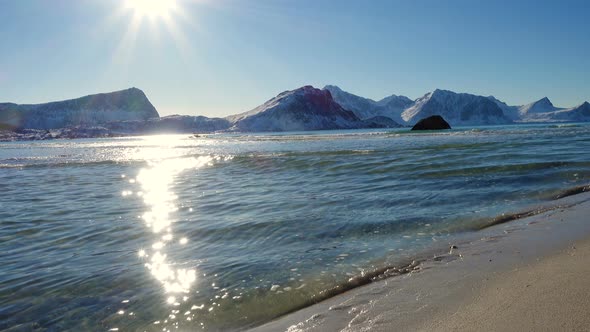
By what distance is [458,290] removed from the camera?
15.0 feet

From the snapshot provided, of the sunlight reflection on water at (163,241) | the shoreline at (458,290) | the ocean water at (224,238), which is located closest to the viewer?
the shoreline at (458,290)

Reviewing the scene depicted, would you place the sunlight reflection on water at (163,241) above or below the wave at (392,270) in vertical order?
below

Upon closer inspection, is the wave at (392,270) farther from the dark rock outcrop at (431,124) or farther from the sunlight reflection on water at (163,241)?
the dark rock outcrop at (431,124)

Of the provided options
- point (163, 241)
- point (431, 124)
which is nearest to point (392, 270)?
point (163, 241)

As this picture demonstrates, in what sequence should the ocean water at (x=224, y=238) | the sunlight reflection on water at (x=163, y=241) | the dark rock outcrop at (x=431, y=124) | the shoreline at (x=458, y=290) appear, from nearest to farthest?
the shoreline at (x=458, y=290), the ocean water at (x=224, y=238), the sunlight reflection on water at (x=163, y=241), the dark rock outcrop at (x=431, y=124)

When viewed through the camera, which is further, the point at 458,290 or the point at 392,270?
the point at 392,270

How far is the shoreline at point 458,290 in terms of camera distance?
386cm

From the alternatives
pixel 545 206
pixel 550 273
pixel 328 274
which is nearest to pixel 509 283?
pixel 550 273

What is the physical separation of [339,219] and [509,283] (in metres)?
4.79

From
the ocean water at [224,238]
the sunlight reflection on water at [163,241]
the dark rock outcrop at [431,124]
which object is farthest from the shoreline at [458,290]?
the dark rock outcrop at [431,124]

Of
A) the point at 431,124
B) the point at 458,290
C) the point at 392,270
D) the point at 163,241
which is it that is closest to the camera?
the point at 458,290

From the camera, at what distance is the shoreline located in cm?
386

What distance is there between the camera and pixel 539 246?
6090 millimetres

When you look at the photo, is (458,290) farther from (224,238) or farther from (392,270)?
(224,238)
